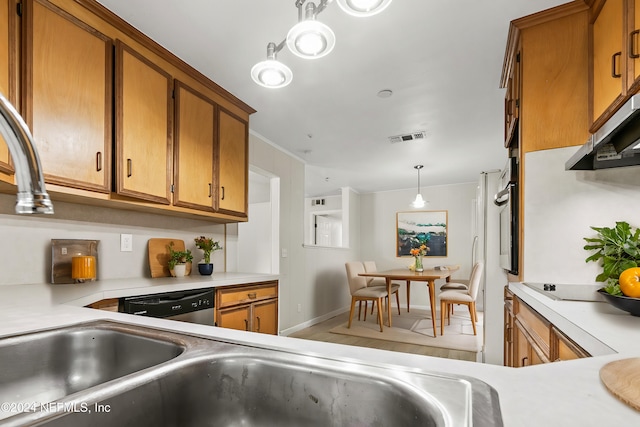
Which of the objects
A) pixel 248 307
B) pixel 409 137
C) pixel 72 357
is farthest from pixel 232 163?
pixel 72 357

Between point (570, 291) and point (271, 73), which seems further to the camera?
point (570, 291)

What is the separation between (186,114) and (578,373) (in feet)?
8.21

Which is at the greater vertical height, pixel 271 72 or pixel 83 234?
pixel 271 72

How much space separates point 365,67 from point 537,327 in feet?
6.13

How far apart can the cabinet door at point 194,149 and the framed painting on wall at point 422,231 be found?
188 inches

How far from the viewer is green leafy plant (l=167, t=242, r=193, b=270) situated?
254 cm

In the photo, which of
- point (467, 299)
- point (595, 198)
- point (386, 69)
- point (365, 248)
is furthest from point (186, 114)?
point (365, 248)

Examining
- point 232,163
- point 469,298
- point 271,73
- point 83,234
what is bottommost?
point 469,298

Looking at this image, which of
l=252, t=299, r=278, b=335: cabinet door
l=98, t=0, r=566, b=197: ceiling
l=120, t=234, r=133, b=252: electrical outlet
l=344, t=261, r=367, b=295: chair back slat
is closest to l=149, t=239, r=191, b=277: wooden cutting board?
l=120, t=234, r=133, b=252: electrical outlet

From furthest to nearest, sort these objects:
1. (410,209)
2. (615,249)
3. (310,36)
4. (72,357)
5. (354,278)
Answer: (410,209) < (354,278) < (615,249) < (310,36) < (72,357)

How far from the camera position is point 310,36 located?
1.16 m

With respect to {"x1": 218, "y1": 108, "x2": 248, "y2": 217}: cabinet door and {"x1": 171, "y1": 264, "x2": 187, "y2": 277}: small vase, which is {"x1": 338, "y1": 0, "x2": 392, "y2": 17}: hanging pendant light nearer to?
{"x1": 218, "y1": 108, "x2": 248, "y2": 217}: cabinet door

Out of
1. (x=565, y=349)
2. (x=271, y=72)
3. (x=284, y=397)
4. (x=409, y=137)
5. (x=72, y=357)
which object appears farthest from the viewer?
(x=409, y=137)

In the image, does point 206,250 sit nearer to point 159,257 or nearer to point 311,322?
point 159,257
